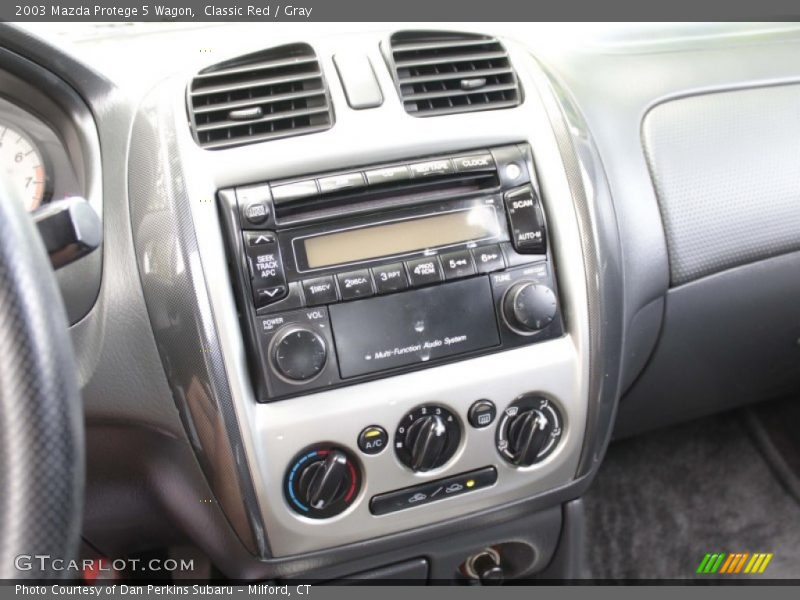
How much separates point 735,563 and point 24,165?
134 centimetres

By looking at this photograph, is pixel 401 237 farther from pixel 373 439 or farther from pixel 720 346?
pixel 720 346

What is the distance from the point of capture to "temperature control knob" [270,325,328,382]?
86 centimetres

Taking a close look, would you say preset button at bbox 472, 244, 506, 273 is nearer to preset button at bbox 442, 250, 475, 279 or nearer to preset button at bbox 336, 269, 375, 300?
preset button at bbox 442, 250, 475, 279

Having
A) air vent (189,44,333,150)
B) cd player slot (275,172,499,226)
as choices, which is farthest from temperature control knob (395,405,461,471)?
air vent (189,44,333,150)

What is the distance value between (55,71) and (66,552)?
605 millimetres

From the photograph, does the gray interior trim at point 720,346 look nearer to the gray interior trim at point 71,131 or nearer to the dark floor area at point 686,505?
the dark floor area at point 686,505

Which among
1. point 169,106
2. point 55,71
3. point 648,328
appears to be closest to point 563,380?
point 648,328

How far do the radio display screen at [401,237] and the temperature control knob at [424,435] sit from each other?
18cm

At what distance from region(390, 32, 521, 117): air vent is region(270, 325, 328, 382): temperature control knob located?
0.28m

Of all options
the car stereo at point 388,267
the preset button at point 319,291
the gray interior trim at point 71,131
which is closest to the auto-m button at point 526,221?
the car stereo at point 388,267

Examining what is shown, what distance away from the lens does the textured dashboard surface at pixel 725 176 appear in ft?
3.65

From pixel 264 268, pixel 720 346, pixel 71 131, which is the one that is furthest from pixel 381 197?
pixel 720 346

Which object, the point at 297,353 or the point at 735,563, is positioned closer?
the point at 297,353

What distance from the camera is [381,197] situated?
91cm
